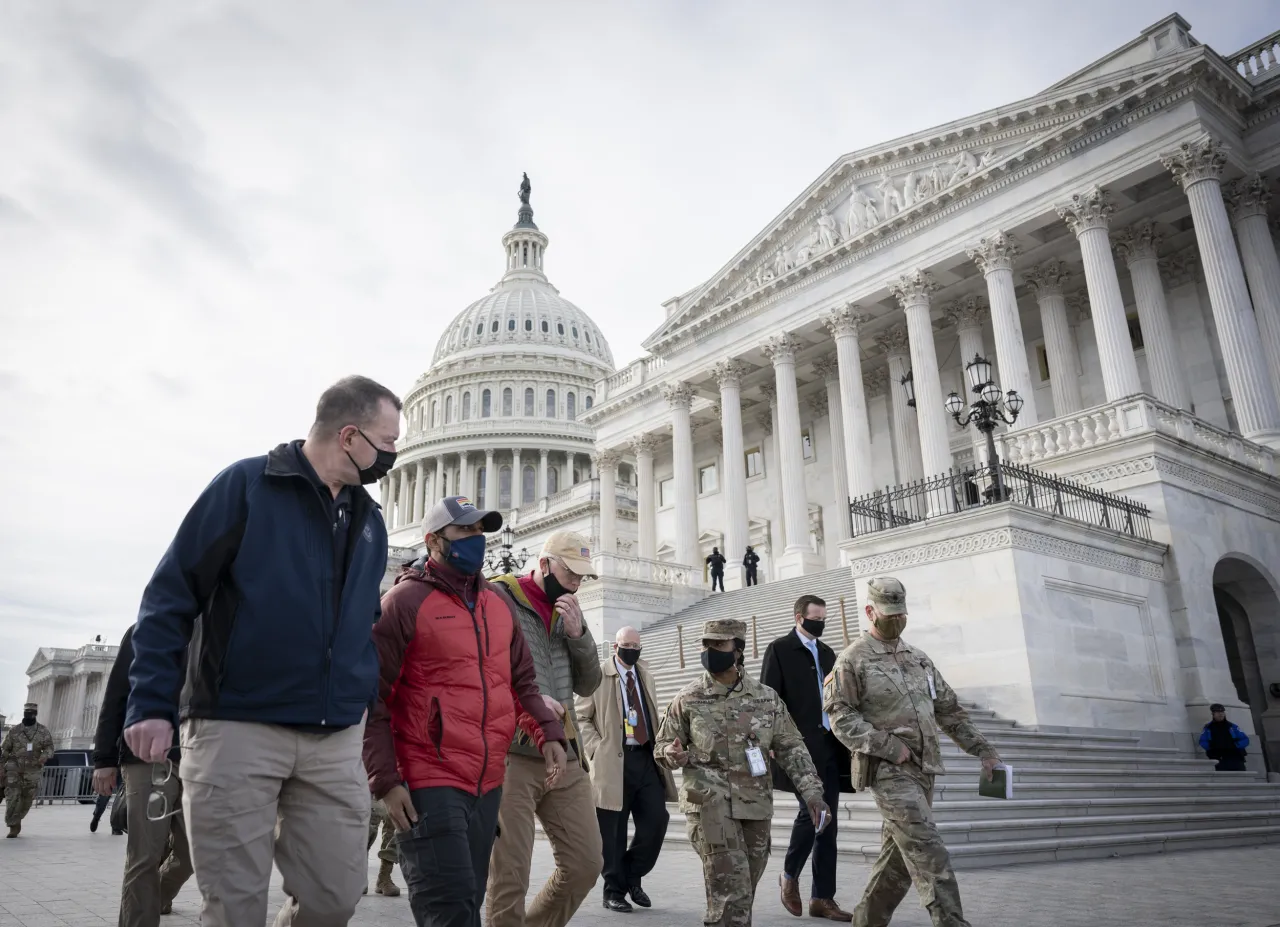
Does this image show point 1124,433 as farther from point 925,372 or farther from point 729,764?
point 729,764

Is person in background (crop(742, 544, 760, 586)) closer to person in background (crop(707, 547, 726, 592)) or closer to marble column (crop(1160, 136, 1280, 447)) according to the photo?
person in background (crop(707, 547, 726, 592))

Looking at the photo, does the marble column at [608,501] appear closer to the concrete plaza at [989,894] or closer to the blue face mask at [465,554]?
the concrete plaza at [989,894]

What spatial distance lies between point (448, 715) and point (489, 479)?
100118mm

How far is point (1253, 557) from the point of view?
75.4 feet

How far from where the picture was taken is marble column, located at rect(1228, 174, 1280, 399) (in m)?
27.1

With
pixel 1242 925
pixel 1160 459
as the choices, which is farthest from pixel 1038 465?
pixel 1242 925

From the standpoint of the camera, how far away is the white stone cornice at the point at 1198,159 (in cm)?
2658

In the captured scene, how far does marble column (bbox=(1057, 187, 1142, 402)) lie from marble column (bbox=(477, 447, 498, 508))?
79.1m

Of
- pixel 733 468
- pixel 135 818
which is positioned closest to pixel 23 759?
pixel 135 818

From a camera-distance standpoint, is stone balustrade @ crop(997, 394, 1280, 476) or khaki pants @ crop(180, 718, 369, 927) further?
stone balustrade @ crop(997, 394, 1280, 476)

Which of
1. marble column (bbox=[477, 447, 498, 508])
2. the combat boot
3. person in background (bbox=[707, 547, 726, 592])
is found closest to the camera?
the combat boot

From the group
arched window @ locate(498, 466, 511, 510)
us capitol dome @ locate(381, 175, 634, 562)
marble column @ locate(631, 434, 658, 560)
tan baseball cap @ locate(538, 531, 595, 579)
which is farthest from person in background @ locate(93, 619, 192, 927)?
arched window @ locate(498, 466, 511, 510)

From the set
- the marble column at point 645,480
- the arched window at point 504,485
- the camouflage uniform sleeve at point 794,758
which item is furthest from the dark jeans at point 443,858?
the arched window at point 504,485

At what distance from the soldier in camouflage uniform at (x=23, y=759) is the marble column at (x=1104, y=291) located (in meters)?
24.8
